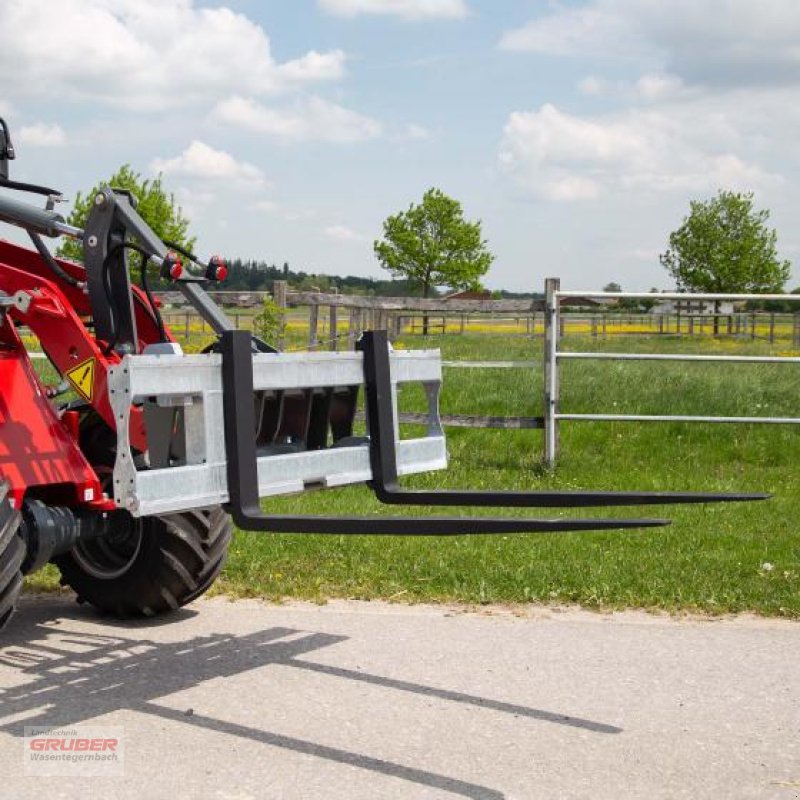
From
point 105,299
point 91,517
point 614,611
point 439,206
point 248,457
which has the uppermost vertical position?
point 439,206

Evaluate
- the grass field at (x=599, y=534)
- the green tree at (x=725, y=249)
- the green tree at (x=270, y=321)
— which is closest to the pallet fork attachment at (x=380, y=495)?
the grass field at (x=599, y=534)

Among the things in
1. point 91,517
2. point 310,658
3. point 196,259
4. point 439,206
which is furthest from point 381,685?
point 439,206

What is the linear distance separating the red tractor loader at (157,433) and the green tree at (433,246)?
184ft

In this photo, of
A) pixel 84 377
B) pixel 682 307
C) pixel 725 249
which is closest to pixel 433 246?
pixel 725 249

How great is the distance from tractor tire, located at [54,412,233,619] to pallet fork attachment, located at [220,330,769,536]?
1245 millimetres

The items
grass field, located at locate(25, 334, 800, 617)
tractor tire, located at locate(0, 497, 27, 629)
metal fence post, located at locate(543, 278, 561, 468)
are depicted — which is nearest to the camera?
tractor tire, located at locate(0, 497, 27, 629)

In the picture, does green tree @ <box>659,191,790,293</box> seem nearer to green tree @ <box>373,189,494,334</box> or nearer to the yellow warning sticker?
green tree @ <box>373,189,494,334</box>

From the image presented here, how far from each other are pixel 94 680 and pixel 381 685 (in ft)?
4.16

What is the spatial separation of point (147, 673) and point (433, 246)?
188 ft

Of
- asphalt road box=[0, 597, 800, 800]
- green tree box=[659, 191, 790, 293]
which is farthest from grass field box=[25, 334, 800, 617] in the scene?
green tree box=[659, 191, 790, 293]

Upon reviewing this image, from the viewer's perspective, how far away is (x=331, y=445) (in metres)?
5.48

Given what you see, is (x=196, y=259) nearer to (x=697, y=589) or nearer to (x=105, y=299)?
(x=105, y=299)

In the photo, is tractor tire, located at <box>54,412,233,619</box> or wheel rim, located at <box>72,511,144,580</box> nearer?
tractor tire, located at <box>54,412,233,619</box>

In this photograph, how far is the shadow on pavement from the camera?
15.2ft
